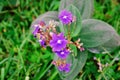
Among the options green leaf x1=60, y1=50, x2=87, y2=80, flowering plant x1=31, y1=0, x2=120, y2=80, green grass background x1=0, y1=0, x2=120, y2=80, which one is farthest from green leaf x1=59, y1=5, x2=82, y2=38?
green grass background x1=0, y1=0, x2=120, y2=80

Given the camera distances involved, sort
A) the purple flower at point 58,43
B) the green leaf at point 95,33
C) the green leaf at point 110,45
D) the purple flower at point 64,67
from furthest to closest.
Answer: the green leaf at point 110,45
the green leaf at point 95,33
the purple flower at point 64,67
the purple flower at point 58,43

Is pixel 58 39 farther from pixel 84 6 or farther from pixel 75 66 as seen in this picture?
pixel 84 6

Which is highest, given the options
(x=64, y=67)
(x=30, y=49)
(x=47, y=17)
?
(x=47, y=17)

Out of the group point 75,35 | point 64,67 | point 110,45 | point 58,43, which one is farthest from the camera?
point 110,45

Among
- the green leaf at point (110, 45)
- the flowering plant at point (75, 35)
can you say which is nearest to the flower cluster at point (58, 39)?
the flowering plant at point (75, 35)

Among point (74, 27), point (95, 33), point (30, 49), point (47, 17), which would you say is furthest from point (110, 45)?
point (30, 49)

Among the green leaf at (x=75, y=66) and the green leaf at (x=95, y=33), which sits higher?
the green leaf at (x=95, y=33)

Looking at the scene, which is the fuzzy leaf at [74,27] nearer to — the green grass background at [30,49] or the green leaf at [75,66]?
the green leaf at [75,66]

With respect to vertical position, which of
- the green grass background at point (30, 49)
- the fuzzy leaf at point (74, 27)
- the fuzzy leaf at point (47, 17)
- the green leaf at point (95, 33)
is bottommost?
the green grass background at point (30, 49)

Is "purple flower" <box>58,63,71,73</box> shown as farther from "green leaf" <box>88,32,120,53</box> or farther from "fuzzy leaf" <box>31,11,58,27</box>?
"fuzzy leaf" <box>31,11,58,27</box>

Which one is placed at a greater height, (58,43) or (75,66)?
(58,43)
